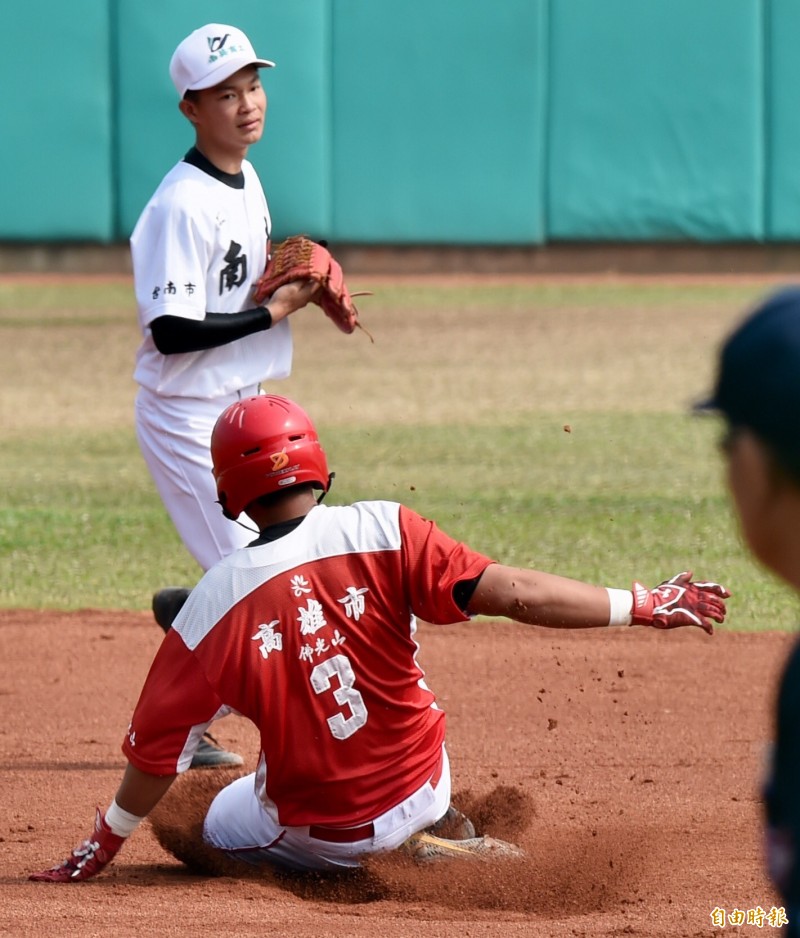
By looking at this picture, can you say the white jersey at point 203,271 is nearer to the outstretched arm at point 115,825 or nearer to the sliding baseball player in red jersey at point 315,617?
the sliding baseball player in red jersey at point 315,617

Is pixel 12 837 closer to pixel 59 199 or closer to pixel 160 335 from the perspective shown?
pixel 160 335

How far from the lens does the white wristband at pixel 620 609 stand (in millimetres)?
3246

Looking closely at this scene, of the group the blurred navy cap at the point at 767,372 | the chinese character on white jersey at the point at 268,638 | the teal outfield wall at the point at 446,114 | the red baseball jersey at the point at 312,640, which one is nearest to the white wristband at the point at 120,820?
the red baseball jersey at the point at 312,640

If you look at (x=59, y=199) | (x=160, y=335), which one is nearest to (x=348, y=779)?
(x=160, y=335)

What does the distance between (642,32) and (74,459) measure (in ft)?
34.7

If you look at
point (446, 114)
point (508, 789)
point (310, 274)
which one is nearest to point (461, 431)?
point (310, 274)

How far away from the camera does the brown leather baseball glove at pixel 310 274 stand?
4629mm

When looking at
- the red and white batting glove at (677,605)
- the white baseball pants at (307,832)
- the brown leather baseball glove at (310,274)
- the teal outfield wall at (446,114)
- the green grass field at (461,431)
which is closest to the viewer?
the red and white batting glove at (677,605)

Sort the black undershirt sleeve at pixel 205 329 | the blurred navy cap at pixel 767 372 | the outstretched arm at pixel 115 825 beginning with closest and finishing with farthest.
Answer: the blurred navy cap at pixel 767 372 < the outstretched arm at pixel 115 825 < the black undershirt sleeve at pixel 205 329

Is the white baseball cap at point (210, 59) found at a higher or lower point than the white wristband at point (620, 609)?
→ higher

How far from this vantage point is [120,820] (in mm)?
3439

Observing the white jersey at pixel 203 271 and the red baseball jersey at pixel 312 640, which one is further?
the white jersey at pixel 203 271

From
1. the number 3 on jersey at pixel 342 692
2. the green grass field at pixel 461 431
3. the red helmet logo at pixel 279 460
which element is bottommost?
the green grass field at pixel 461 431

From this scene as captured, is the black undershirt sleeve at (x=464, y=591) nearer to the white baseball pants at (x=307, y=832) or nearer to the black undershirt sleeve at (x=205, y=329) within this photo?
the white baseball pants at (x=307, y=832)
